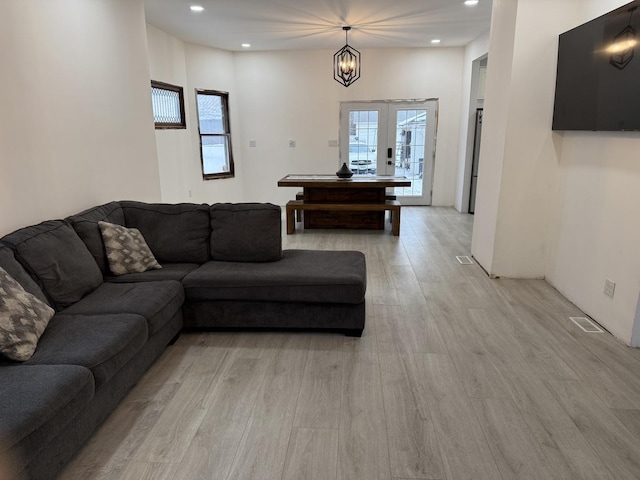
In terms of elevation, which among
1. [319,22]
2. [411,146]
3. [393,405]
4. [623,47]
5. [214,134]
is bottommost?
[393,405]

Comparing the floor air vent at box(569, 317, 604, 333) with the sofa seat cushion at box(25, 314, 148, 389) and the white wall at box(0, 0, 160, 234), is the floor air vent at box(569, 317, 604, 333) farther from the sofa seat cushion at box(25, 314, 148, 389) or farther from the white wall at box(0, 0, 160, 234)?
the white wall at box(0, 0, 160, 234)

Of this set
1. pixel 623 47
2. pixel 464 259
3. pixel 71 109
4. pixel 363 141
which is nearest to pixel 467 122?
pixel 363 141

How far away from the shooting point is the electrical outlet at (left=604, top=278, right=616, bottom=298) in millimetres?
2927

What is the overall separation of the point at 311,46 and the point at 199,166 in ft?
8.89

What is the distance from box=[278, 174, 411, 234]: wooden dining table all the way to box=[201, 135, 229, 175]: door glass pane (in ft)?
6.29

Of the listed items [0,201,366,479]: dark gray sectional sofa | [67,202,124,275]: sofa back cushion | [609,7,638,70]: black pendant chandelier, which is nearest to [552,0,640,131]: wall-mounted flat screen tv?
[609,7,638,70]: black pendant chandelier

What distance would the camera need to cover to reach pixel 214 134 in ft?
24.0

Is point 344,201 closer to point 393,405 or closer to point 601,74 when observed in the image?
point 601,74

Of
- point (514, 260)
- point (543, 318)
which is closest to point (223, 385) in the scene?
point (543, 318)

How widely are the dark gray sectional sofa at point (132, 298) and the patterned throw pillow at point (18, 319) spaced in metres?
0.05

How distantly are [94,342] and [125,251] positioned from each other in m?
1.13

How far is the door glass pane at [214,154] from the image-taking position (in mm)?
7145

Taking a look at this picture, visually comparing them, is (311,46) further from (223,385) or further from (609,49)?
(223,385)

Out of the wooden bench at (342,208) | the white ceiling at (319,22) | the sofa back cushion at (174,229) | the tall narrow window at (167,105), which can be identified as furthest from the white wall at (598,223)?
the tall narrow window at (167,105)
